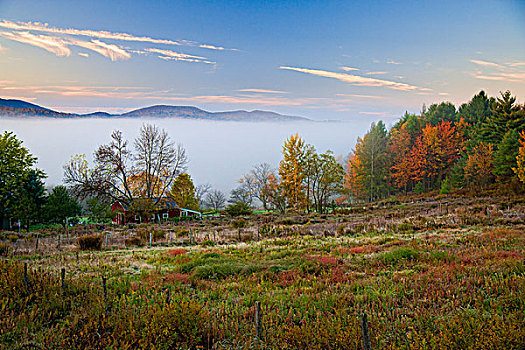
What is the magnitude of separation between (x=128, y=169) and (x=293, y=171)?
71.9 feet

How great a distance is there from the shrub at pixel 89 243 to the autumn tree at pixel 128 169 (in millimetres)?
19361

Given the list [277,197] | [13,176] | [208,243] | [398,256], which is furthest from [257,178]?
[398,256]

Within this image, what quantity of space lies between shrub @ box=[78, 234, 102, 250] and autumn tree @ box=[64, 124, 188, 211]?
19.4 m

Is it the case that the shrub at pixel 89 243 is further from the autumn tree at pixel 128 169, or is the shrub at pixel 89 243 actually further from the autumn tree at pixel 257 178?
the autumn tree at pixel 257 178

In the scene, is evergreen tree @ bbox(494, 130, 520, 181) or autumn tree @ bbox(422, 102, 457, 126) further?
autumn tree @ bbox(422, 102, 457, 126)

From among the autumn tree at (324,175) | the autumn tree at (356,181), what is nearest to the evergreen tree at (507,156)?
the autumn tree at (324,175)

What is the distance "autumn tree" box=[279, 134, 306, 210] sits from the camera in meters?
49.0

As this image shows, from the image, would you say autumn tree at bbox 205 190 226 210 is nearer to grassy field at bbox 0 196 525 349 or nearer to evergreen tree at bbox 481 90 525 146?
evergreen tree at bbox 481 90 525 146

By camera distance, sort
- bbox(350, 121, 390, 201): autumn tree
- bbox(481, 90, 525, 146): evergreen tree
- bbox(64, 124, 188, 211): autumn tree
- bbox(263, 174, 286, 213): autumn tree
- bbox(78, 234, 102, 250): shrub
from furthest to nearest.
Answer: bbox(350, 121, 390, 201): autumn tree < bbox(263, 174, 286, 213): autumn tree < bbox(481, 90, 525, 146): evergreen tree < bbox(64, 124, 188, 211): autumn tree < bbox(78, 234, 102, 250): shrub

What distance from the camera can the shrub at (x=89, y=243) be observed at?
20.4 m

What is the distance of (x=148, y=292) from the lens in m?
8.58

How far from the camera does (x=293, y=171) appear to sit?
49.3m

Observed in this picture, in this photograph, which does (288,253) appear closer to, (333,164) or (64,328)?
(64,328)

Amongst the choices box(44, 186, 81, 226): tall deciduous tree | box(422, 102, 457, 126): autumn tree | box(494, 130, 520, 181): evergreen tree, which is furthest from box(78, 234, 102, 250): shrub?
box(422, 102, 457, 126): autumn tree
